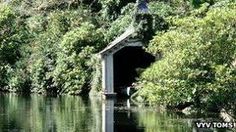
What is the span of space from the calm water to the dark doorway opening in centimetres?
749

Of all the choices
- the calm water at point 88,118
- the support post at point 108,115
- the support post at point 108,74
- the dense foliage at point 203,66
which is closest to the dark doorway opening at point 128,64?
the support post at point 108,74

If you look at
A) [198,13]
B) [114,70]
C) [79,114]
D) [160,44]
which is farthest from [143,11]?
[160,44]

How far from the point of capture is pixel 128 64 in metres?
47.1

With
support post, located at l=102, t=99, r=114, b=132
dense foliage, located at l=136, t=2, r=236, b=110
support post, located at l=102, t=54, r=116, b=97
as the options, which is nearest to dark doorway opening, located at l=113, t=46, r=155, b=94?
support post, located at l=102, t=54, r=116, b=97

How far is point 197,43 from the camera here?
868 inches

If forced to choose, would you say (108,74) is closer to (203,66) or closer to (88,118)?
(88,118)

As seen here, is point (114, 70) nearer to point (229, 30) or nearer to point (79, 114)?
point (79, 114)

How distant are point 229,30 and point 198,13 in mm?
4737

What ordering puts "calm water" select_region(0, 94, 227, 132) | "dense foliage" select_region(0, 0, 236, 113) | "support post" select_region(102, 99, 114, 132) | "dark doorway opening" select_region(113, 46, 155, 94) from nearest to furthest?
"dense foliage" select_region(0, 0, 236, 113), "calm water" select_region(0, 94, 227, 132), "support post" select_region(102, 99, 114, 132), "dark doorway opening" select_region(113, 46, 155, 94)

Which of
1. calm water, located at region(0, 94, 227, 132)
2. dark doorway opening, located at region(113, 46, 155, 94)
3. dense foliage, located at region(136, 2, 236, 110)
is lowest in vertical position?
calm water, located at region(0, 94, 227, 132)

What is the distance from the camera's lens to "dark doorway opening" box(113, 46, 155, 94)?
45906 mm

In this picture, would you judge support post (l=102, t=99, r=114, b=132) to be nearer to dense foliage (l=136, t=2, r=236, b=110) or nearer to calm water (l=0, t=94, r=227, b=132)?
calm water (l=0, t=94, r=227, b=132)

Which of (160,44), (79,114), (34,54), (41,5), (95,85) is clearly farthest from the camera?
(41,5)

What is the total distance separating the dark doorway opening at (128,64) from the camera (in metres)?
45.9
